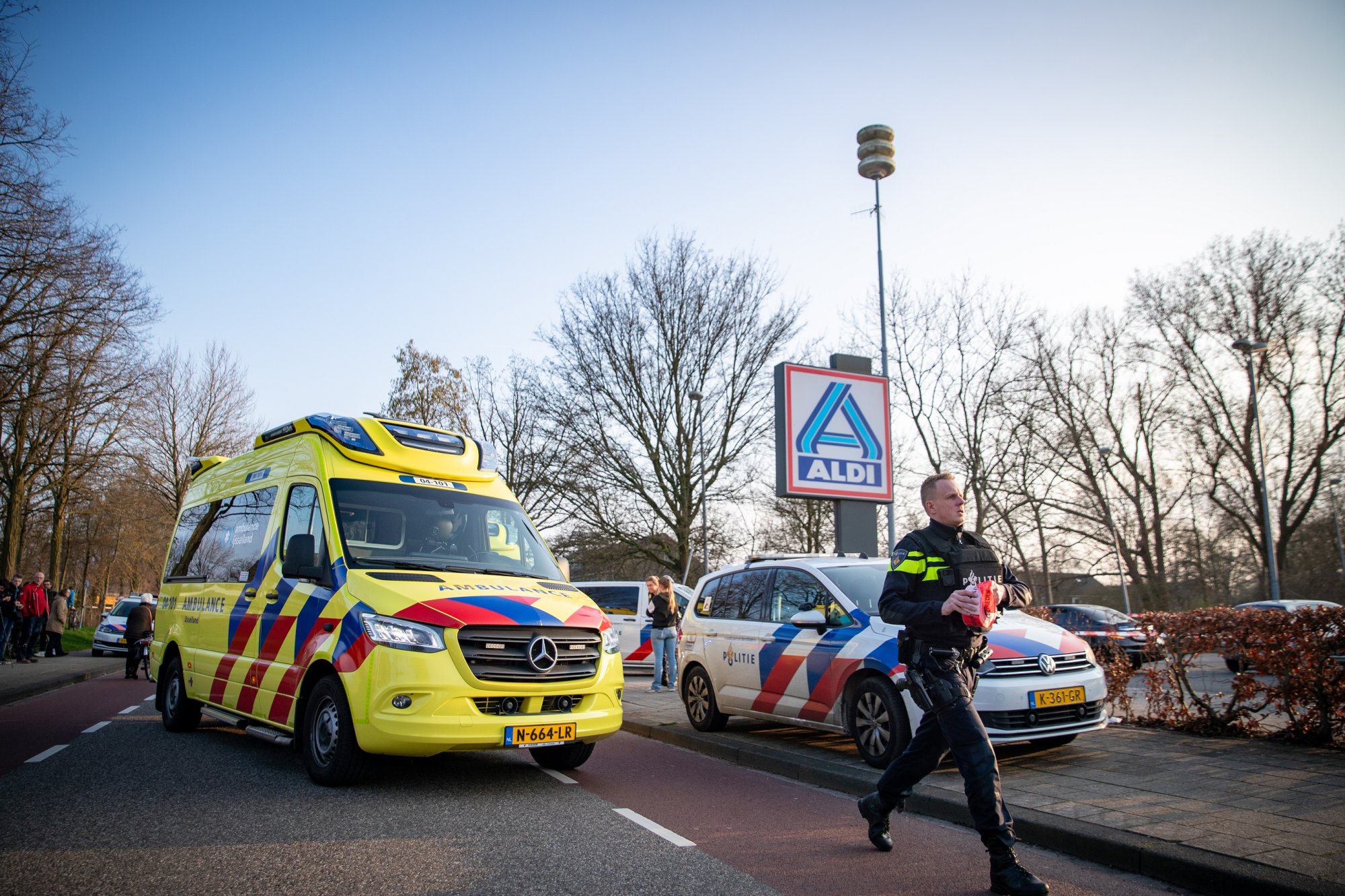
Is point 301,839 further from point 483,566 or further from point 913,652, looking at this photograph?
point 913,652


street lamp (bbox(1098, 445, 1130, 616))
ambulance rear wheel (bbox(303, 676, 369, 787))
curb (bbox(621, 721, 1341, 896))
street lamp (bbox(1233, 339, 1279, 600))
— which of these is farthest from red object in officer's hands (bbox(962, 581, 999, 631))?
street lamp (bbox(1098, 445, 1130, 616))

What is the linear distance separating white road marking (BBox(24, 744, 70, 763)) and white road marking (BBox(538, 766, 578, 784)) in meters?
4.20

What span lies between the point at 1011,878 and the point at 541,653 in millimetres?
3293

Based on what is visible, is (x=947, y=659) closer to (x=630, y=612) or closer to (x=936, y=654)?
(x=936, y=654)

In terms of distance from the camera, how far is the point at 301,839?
16.4 feet

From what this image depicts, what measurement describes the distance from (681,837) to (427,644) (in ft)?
6.74

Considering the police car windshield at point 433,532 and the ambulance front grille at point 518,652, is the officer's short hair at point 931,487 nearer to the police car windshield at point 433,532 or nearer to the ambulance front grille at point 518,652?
the ambulance front grille at point 518,652

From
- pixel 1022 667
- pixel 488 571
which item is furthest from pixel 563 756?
pixel 1022 667

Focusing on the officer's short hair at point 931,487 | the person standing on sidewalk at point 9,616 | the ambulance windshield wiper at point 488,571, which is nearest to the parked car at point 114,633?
the person standing on sidewalk at point 9,616

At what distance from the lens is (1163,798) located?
229 inches

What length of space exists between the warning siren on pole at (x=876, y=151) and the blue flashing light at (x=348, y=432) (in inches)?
416

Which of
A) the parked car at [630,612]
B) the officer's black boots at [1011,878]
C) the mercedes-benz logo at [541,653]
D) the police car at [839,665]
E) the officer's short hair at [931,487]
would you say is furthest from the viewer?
the parked car at [630,612]

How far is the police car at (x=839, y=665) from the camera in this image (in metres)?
6.94

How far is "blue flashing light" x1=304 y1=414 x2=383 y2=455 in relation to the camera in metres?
7.37
